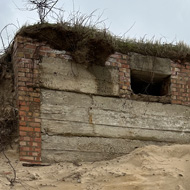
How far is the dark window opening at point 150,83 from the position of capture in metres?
7.22

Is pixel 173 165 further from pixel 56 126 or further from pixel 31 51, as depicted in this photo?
pixel 31 51

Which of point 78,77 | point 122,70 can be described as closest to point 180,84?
point 122,70

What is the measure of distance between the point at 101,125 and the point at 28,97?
4.33 ft

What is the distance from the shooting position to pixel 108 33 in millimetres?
6938

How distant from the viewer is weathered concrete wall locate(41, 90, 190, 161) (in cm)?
609

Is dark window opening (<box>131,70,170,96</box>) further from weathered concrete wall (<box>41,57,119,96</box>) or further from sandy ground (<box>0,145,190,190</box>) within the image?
sandy ground (<box>0,145,190,190</box>)

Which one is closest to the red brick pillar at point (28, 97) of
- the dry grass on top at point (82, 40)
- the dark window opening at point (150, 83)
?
the dry grass on top at point (82, 40)

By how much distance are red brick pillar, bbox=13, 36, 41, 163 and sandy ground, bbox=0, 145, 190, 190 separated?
259mm

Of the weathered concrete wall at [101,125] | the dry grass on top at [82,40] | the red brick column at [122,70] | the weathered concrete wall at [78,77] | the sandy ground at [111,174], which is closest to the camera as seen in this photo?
the sandy ground at [111,174]

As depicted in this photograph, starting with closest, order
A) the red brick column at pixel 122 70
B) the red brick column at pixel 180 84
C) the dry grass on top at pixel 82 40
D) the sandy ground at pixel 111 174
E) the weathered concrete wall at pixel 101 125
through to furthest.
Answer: the sandy ground at pixel 111 174, the weathered concrete wall at pixel 101 125, the dry grass on top at pixel 82 40, the red brick column at pixel 122 70, the red brick column at pixel 180 84

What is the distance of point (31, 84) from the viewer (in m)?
6.12

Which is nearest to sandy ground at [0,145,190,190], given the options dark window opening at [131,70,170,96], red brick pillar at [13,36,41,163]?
red brick pillar at [13,36,41,163]

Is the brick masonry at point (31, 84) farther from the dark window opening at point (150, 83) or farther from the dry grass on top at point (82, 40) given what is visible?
the dark window opening at point (150, 83)

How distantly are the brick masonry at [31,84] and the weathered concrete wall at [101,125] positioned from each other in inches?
5.3
